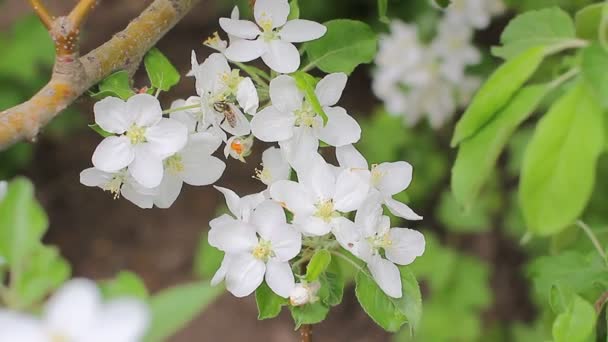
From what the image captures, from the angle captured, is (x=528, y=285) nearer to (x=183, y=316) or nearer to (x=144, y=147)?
(x=144, y=147)

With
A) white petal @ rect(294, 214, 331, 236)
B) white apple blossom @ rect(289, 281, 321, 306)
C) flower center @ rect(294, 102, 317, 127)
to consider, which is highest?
flower center @ rect(294, 102, 317, 127)

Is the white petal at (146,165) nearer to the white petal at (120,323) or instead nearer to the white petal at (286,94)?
the white petal at (286,94)

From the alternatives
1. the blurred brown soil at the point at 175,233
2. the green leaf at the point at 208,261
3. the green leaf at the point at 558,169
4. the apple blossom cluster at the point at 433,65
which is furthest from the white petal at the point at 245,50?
the blurred brown soil at the point at 175,233

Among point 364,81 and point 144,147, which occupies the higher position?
point 144,147

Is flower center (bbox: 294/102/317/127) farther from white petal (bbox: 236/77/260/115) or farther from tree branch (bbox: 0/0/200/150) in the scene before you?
tree branch (bbox: 0/0/200/150)

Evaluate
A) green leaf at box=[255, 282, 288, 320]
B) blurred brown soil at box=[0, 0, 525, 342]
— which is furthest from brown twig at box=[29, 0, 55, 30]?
blurred brown soil at box=[0, 0, 525, 342]

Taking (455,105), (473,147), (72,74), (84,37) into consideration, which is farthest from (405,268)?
(84,37)

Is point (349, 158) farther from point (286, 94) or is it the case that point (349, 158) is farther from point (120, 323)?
point (120, 323)
